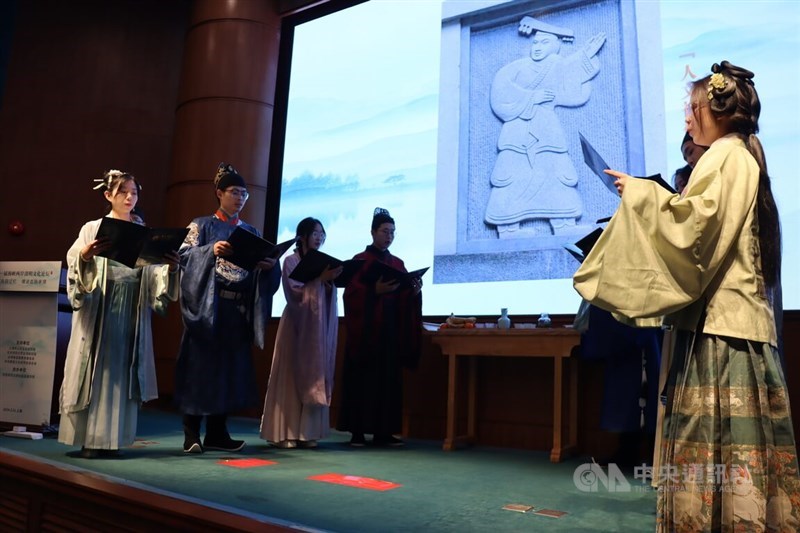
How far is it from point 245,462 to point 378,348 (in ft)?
3.84

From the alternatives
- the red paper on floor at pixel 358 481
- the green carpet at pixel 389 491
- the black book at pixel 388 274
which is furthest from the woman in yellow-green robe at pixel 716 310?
the black book at pixel 388 274

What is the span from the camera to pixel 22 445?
3.37 meters

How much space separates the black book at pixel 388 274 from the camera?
3.80 metres

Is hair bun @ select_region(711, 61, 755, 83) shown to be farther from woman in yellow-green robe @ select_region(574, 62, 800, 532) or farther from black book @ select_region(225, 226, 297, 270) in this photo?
black book @ select_region(225, 226, 297, 270)

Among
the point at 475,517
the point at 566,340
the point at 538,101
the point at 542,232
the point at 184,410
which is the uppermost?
the point at 538,101

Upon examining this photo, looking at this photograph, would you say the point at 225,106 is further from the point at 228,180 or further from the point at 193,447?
the point at 193,447

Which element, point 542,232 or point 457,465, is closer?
point 457,465

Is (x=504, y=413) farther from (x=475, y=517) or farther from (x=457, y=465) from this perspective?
(x=475, y=517)

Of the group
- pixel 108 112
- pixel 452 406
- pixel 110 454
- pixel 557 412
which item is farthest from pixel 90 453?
pixel 108 112

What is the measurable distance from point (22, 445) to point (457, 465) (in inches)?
86.3

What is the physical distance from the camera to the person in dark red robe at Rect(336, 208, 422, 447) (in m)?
3.96

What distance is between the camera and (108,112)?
21.2 feet

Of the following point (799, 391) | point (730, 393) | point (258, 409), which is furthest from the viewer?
point (258, 409)

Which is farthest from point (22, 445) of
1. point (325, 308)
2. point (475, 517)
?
point (475, 517)
